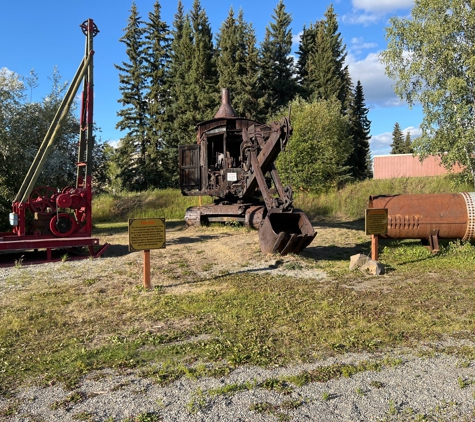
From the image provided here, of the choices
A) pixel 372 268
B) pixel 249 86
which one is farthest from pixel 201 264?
pixel 249 86

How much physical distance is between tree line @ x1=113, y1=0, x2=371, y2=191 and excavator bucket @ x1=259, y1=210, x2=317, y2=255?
22146mm

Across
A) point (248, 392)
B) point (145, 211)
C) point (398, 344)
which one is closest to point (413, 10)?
point (145, 211)

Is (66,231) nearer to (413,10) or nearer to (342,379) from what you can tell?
(342,379)

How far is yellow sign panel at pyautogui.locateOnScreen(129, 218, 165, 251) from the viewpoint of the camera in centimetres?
702

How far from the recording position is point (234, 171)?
48.6 ft

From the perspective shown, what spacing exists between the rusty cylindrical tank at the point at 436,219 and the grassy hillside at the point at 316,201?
36.3 ft

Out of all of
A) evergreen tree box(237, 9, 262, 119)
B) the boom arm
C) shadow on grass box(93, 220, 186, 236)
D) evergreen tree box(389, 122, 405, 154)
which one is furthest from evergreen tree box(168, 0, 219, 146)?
evergreen tree box(389, 122, 405, 154)

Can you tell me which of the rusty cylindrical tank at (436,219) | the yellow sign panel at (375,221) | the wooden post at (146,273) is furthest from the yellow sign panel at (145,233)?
the rusty cylindrical tank at (436,219)

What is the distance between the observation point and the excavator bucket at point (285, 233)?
9477 mm

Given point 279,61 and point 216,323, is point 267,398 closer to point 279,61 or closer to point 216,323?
point 216,323

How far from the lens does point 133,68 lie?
3894cm

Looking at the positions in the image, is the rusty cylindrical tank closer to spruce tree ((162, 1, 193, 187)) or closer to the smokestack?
the smokestack

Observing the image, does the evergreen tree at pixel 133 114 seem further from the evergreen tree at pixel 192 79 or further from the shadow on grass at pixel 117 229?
→ the shadow on grass at pixel 117 229

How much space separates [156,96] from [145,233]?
34.3m
